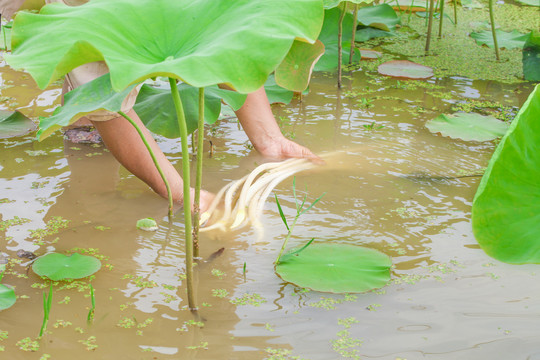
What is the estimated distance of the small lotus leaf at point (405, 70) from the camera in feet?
9.36

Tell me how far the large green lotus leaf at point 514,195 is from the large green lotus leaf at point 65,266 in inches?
34.9

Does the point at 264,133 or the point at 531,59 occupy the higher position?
the point at 531,59

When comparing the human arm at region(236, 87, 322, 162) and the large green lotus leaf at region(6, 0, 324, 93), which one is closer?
the large green lotus leaf at region(6, 0, 324, 93)

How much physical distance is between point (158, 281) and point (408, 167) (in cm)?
101

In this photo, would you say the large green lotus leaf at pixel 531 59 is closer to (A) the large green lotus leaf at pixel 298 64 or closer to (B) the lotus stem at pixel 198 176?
(A) the large green lotus leaf at pixel 298 64

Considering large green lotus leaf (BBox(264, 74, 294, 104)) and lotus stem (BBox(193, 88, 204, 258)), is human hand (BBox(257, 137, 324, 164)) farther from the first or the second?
lotus stem (BBox(193, 88, 204, 258))

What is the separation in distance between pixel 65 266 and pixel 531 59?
7.57ft

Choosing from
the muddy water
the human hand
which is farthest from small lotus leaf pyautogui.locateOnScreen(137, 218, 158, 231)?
the human hand

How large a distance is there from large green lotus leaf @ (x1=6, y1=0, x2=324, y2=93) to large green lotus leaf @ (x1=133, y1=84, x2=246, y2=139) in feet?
1.76

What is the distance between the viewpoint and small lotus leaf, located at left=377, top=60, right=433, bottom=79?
9.36ft

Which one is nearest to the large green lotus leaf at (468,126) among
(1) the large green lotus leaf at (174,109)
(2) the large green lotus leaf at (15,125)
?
(1) the large green lotus leaf at (174,109)

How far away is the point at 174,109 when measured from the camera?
71.5 inches

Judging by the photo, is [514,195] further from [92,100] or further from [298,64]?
[298,64]

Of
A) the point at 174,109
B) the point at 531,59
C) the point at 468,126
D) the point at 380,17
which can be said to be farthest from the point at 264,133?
the point at 380,17
